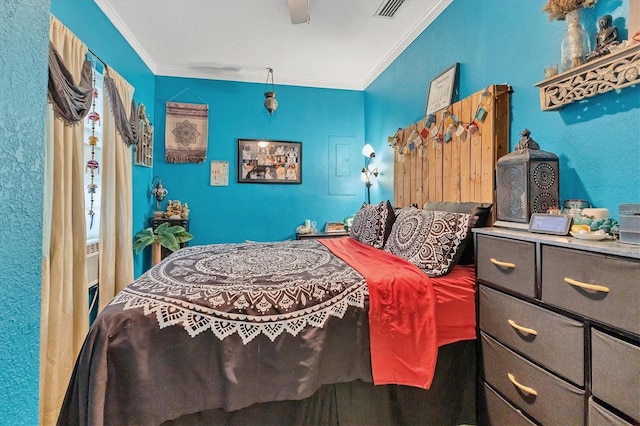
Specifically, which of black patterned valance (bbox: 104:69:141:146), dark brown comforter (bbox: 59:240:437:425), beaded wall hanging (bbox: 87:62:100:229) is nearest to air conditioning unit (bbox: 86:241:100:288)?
beaded wall hanging (bbox: 87:62:100:229)

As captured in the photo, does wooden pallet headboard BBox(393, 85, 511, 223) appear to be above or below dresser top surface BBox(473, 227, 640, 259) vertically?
above

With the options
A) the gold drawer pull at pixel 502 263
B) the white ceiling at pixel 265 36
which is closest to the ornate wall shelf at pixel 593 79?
the gold drawer pull at pixel 502 263

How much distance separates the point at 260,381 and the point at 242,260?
822mm

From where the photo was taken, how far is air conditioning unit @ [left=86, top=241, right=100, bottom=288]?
2291mm

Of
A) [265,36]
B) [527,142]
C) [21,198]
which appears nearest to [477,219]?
[527,142]

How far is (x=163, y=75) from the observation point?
3.79 metres

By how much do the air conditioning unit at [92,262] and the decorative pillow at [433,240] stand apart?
2289 mm

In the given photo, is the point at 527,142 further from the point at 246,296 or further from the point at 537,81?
the point at 246,296

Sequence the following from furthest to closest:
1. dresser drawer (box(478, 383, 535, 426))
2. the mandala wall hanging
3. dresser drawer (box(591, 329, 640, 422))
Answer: the mandala wall hanging < dresser drawer (box(478, 383, 535, 426)) < dresser drawer (box(591, 329, 640, 422))

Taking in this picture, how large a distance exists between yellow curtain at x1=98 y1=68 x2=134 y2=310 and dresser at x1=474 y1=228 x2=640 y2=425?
274 centimetres

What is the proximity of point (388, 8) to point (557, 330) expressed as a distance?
8.40 feet

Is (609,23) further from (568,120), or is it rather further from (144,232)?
(144,232)

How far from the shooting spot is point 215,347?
46.8 inches

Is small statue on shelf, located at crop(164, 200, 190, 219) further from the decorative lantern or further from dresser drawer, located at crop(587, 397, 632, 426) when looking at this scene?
dresser drawer, located at crop(587, 397, 632, 426)
